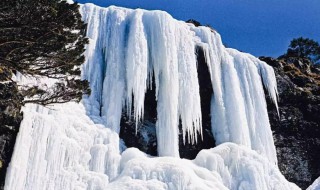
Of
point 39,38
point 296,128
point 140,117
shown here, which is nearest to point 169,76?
point 140,117

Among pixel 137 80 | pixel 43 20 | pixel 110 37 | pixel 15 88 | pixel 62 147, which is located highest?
pixel 110 37

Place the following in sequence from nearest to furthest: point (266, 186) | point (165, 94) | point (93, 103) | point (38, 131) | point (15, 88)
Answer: point (15, 88)
point (38, 131)
point (266, 186)
point (93, 103)
point (165, 94)

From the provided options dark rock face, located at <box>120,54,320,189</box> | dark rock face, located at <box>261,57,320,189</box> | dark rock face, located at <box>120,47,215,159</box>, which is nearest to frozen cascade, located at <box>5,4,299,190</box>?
dark rock face, located at <box>120,47,215,159</box>

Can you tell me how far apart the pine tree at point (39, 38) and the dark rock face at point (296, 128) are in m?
12.8

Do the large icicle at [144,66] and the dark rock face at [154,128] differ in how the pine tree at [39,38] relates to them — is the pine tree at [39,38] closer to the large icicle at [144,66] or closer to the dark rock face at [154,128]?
the large icicle at [144,66]

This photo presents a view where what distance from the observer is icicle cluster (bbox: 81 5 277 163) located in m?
17.5

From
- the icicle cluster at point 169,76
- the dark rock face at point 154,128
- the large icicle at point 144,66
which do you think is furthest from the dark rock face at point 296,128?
the large icicle at point 144,66

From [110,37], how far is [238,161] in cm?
714

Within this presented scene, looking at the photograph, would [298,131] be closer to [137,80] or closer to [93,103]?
[137,80]

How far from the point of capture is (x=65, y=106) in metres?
15.5

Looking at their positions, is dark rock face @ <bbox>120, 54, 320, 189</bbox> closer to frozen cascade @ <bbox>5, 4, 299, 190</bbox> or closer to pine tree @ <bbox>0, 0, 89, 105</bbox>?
frozen cascade @ <bbox>5, 4, 299, 190</bbox>

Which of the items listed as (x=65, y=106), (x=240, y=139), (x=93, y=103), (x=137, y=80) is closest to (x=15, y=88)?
(x=65, y=106)

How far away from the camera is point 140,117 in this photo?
1867 centimetres

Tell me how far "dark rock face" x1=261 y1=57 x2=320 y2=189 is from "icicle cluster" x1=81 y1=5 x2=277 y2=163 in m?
1.63
